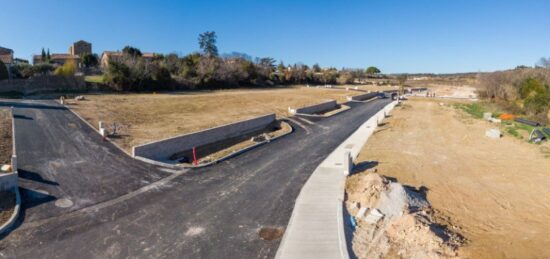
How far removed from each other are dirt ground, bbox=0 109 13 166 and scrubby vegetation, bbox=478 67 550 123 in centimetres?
3912

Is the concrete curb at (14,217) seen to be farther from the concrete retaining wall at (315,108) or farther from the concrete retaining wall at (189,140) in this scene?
the concrete retaining wall at (315,108)

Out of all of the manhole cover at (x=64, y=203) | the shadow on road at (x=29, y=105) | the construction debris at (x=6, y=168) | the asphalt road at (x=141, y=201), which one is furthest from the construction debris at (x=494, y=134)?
the shadow on road at (x=29, y=105)

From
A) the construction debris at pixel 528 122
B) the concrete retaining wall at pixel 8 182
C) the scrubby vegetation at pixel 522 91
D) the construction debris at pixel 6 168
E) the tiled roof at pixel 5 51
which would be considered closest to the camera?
the concrete retaining wall at pixel 8 182

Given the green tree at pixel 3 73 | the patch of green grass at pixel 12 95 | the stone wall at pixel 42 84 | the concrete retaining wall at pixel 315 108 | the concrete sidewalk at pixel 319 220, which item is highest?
the green tree at pixel 3 73

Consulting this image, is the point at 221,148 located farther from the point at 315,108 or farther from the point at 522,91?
the point at 522,91

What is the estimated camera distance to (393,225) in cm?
1034

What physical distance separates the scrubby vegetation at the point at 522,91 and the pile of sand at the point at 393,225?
87.0ft

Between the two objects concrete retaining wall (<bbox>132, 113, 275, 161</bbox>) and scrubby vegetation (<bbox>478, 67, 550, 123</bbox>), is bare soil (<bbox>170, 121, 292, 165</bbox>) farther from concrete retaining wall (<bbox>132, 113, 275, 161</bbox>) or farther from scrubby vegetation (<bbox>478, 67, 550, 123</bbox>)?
scrubby vegetation (<bbox>478, 67, 550, 123</bbox>)

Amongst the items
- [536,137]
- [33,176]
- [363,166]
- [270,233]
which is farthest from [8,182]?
[536,137]

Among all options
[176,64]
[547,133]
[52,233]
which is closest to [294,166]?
[52,233]

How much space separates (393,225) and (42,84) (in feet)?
142

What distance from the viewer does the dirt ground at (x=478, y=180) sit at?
32.1ft

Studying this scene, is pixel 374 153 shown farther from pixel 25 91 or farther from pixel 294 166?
pixel 25 91

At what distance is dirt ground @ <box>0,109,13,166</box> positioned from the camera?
605 inches
